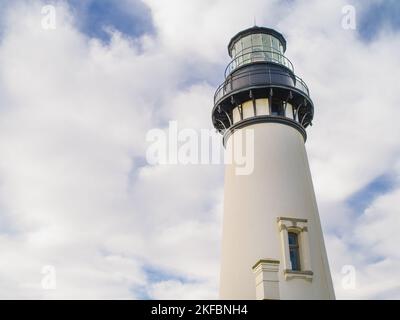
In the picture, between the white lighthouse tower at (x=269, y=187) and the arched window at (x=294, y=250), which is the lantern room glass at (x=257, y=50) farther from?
the arched window at (x=294, y=250)

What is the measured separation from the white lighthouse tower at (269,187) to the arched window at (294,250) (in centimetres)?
3

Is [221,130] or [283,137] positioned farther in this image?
[221,130]

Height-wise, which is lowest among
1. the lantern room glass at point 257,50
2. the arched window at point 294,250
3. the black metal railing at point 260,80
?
the arched window at point 294,250

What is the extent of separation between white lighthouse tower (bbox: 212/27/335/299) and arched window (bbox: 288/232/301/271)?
1.4 inches

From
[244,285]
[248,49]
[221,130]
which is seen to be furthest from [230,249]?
[248,49]

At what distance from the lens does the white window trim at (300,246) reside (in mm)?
13914

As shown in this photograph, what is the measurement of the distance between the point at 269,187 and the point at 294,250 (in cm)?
245

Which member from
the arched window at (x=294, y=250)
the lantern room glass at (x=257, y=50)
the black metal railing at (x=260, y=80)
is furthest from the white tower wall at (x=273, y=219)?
the lantern room glass at (x=257, y=50)

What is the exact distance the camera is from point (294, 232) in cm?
1495

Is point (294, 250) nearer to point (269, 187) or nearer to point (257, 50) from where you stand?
point (269, 187)

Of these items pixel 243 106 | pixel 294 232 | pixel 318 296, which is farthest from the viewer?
pixel 243 106
